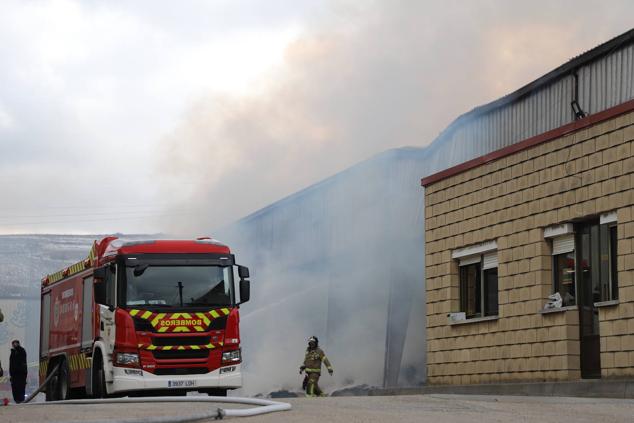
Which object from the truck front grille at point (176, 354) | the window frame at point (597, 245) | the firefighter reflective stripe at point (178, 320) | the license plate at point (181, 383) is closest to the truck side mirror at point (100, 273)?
the firefighter reflective stripe at point (178, 320)

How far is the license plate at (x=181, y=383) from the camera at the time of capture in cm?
1780

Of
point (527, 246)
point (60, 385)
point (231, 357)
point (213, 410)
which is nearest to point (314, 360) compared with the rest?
point (60, 385)

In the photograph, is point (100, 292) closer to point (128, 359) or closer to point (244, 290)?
point (128, 359)

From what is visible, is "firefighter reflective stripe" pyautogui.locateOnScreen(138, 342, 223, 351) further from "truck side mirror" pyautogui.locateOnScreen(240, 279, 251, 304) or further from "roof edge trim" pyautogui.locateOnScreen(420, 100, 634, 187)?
"roof edge trim" pyautogui.locateOnScreen(420, 100, 634, 187)

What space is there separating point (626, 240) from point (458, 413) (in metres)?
6.79

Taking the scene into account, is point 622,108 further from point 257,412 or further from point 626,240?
point 257,412

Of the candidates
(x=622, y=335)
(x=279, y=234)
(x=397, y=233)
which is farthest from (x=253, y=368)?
(x=622, y=335)

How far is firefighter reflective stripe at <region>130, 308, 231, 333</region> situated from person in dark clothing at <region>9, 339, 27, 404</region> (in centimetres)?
820

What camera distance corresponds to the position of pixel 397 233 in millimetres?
28141

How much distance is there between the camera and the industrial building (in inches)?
726

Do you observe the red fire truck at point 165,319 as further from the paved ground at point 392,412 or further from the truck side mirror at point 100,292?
the paved ground at point 392,412

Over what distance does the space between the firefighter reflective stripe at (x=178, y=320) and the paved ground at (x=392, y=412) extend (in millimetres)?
3986

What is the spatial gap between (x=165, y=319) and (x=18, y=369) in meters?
8.66

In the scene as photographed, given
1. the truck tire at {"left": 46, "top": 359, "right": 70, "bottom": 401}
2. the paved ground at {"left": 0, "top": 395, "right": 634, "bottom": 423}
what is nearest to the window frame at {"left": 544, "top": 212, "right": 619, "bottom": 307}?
the paved ground at {"left": 0, "top": 395, "right": 634, "bottom": 423}
